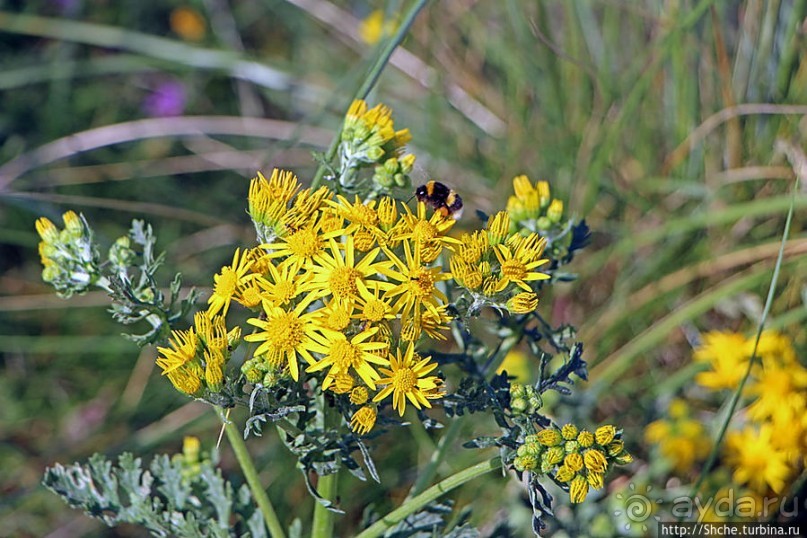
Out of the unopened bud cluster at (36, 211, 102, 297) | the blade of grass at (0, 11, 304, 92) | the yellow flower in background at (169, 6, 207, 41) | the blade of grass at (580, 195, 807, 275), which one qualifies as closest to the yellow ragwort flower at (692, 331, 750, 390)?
the blade of grass at (580, 195, 807, 275)

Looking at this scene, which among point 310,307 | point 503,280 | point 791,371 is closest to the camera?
point 503,280

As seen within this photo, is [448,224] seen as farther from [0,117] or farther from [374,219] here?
[0,117]

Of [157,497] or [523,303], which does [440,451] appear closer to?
[523,303]

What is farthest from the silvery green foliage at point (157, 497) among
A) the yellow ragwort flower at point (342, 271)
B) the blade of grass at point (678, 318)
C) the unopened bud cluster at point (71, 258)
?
the blade of grass at point (678, 318)

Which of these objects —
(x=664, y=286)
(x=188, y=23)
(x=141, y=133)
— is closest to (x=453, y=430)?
(x=664, y=286)

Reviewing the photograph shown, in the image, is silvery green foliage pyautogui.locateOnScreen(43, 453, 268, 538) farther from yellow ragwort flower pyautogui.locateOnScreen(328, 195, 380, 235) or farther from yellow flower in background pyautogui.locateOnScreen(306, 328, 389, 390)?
yellow ragwort flower pyautogui.locateOnScreen(328, 195, 380, 235)

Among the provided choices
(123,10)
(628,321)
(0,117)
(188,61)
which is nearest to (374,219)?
(628,321)

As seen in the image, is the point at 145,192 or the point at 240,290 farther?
the point at 145,192

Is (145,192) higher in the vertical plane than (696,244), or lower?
lower
